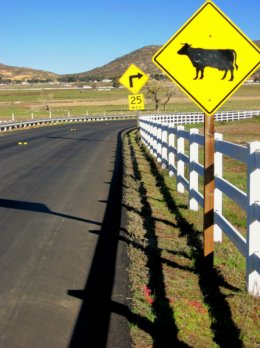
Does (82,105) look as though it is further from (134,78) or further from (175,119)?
(134,78)

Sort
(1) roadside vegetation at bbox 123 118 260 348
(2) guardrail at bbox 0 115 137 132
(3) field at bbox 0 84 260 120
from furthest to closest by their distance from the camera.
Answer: (3) field at bbox 0 84 260 120, (2) guardrail at bbox 0 115 137 132, (1) roadside vegetation at bbox 123 118 260 348

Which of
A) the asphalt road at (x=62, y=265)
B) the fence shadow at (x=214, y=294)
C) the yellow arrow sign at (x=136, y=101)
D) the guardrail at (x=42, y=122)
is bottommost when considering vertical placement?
the guardrail at (x=42, y=122)

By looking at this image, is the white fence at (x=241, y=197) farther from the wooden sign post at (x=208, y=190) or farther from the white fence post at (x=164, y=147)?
the white fence post at (x=164, y=147)

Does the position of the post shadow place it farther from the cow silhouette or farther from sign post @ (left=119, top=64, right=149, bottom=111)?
sign post @ (left=119, top=64, right=149, bottom=111)

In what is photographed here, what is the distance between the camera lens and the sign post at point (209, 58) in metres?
5.79

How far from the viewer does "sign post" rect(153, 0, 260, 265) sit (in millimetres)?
5785

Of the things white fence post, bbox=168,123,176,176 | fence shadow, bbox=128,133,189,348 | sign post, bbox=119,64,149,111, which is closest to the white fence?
fence shadow, bbox=128,133,189,348

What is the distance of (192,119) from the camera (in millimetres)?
55375

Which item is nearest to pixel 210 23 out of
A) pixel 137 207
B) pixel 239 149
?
pixel 239 149

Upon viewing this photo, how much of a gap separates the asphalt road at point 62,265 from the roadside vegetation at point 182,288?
8.3 inches

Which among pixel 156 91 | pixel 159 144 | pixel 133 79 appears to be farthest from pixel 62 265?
pixel 156 91

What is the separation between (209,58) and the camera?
5.86m

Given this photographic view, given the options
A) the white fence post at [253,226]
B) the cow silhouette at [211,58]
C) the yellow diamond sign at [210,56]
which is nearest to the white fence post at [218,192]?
the yellow diamond sign at [210,56]

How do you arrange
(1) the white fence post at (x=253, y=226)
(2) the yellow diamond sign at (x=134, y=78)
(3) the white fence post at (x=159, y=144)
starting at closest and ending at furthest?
(1) the white fence post at (x=253, y=226) → (3) the white fence post at (x=159, y=144) → (2) the yellow diamond sign at (x=134, y=78)
